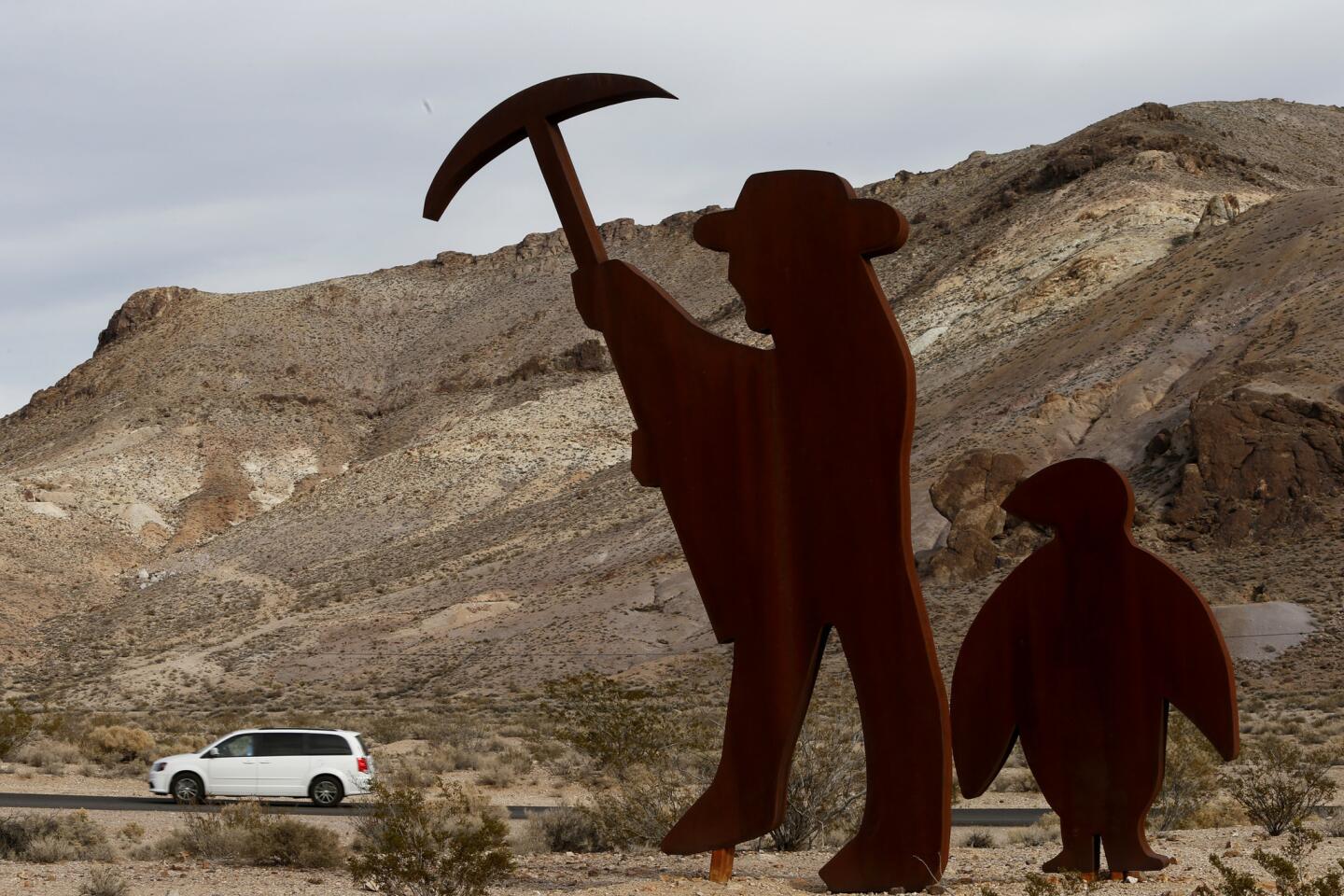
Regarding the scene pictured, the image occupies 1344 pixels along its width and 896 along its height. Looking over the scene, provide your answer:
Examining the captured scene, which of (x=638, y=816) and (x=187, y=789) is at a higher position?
(x=187, y=789)

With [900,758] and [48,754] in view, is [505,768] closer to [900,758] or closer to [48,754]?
[48,754]

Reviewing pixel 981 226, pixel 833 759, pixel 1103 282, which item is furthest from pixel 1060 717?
pixel 981 226

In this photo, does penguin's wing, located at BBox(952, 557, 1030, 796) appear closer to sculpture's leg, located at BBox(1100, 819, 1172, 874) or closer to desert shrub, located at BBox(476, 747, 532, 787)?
sculpture's leg, located at BBox(1100, 819, 1172, 874)

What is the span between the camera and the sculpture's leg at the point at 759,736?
10.1 metres

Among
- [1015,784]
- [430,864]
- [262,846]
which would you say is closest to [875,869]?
[430,864]

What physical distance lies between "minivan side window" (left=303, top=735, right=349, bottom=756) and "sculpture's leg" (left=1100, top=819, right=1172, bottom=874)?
482 inches

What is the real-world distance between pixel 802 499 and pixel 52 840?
794 centimetres

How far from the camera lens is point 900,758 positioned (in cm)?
988

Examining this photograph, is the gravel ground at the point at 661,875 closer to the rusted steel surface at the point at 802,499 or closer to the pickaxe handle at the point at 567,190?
the rusted steel surface at the point at 802,499

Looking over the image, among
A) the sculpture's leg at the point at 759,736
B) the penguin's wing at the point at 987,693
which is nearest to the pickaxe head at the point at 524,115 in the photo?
the sculpture's leg at the point at 759,736

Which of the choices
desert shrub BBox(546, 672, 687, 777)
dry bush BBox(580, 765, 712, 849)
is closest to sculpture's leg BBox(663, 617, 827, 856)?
dry bush BBox(580, 765, 712, 849)

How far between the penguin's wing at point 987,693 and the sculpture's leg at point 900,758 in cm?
74

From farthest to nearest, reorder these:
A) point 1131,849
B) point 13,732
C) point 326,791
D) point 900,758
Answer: point 13,732 → point 326,791 → point 1131,849 → point 900,758

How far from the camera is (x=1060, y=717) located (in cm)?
1050
